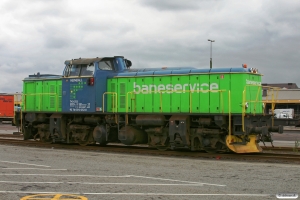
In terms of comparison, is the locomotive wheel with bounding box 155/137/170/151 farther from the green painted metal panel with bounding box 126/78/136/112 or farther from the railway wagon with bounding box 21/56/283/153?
the green painted metal panel with bounding box 126/78/136/112

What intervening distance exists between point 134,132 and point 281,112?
33.8m

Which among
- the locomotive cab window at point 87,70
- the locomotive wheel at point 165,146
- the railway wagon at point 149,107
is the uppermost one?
the locomotive cab window at point 87,70

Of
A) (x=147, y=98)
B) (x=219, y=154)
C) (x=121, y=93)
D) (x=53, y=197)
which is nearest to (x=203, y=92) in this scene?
A: (x=219, y=154)

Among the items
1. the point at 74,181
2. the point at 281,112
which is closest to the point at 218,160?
the point at 74,181

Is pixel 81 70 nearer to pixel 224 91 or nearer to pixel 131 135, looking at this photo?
pixel 131 135

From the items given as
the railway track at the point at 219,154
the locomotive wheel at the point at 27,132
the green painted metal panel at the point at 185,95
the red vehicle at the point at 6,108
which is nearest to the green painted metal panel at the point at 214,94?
the green painted metal panel at the point at 185,95

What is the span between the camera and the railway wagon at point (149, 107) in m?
15.3

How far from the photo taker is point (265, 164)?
495 inches

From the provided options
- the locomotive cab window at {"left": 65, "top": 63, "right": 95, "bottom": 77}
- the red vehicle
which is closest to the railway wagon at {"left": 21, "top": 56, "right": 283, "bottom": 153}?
the locomotive cab window at {"left": 65, "top": 63, "right": 95, "bottom": 77}

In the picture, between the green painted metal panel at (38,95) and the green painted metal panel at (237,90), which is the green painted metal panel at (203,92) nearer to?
the green painted metal panel at (237,90)

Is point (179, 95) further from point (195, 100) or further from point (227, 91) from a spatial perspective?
point (227, 91)

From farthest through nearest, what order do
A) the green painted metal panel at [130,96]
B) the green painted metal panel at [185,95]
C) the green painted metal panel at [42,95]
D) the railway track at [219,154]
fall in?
the green painted metal panel at [42,95]
the green painted metal panel at [130,96]
the green painted metal panel at [185,95]
the railway track at [219,154]

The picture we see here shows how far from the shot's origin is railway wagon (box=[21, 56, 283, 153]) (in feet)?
50.2

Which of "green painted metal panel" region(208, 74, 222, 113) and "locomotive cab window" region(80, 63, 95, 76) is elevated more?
"locomotive cab window" region(80, 63, 95, 76)
